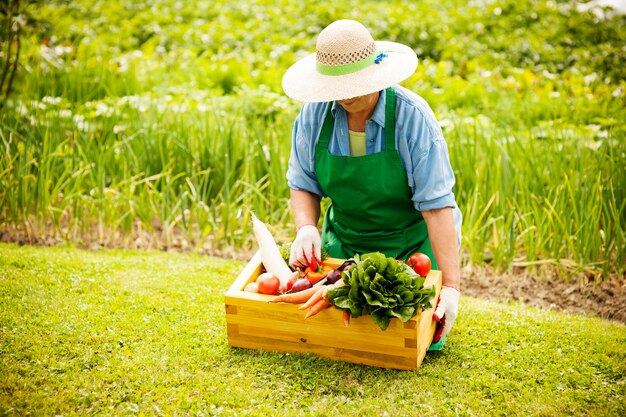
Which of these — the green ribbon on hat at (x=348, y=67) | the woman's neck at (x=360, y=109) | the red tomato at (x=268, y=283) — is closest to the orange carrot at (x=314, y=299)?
the red tomato at (x=268, y=283)

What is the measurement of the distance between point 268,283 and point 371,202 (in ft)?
1.77

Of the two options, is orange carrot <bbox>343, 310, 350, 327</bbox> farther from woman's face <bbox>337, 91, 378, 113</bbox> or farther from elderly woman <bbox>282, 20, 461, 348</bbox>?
woman's face <bbox>337, 91, 378, 113</bbox>

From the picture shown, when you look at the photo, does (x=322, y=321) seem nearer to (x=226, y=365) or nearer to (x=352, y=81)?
(x=226, y=365)

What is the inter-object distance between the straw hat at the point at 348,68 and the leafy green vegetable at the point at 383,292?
0.62 m

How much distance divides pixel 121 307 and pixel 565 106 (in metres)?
3.48

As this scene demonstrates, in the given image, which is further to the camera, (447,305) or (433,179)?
(447,305)

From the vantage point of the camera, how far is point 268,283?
2.77m

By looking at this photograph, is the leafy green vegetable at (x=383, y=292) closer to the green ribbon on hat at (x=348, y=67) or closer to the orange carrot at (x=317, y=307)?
the orange carrot at (x=317, y=307)

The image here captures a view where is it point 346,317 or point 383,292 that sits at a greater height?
point 383,292

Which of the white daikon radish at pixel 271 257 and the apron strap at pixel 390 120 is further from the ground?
the apron strap at pixel 390 120

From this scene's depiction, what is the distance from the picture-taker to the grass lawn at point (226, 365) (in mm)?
2475

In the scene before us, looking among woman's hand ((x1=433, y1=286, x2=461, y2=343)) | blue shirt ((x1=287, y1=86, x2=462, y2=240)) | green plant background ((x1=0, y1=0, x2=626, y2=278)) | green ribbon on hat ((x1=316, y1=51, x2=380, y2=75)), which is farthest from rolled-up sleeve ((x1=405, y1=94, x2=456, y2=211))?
green plant background ((x1=0, y1=0, x2=626, y2=278))

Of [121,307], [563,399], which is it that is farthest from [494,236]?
[121,307]

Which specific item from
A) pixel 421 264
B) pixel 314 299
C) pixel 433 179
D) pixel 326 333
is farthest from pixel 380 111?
pixel 326 333
